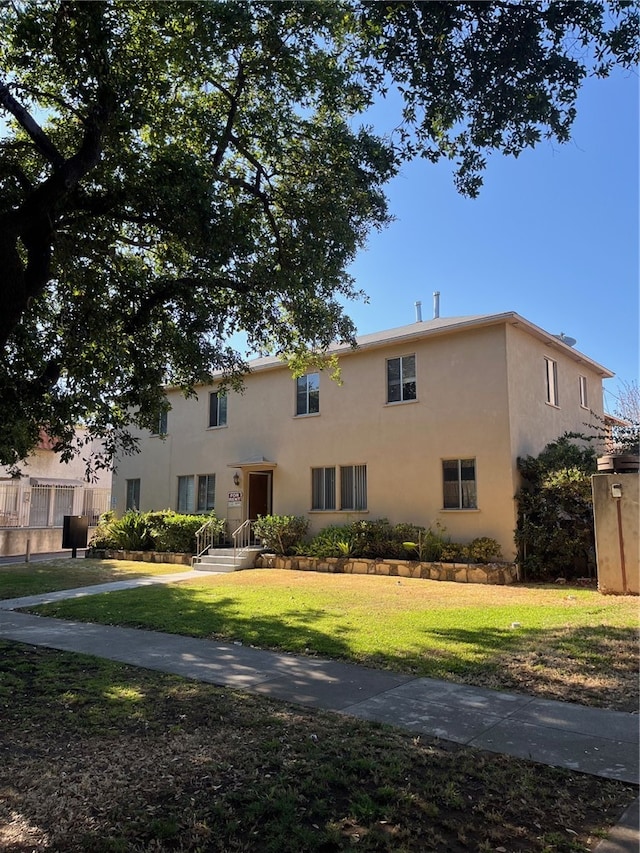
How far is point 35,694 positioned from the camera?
5.78 m

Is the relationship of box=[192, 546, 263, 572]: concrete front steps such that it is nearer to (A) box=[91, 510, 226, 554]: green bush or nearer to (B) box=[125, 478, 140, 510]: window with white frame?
(A) box=[91, 510, 226, 554]: green bush

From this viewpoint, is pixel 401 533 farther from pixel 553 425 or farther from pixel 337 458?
pixel 553 425

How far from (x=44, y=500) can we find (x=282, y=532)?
1486cm

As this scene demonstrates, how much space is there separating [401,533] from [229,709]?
11.4 meters

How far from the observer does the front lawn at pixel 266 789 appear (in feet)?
10.5

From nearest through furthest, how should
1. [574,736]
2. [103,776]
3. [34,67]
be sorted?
1. [103,776]
2. [574,736]
3. [34,67]

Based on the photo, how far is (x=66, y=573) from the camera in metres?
16.5

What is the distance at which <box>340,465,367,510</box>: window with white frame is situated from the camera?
18148 millimetres

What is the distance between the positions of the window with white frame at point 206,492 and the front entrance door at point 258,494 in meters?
1.46

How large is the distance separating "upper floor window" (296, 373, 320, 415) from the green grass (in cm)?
619

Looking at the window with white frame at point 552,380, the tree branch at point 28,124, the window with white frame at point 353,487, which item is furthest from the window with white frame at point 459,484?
the tree branch at point 28,124

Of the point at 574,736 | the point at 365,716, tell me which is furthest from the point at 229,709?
the point at 574,736

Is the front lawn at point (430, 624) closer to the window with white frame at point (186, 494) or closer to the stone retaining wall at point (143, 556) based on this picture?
the stone retaining wall at point (143, 556)

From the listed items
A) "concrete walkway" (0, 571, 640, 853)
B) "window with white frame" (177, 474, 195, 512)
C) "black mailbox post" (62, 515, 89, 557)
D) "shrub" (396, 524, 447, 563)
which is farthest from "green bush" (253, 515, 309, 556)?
"concrete walkway" (0, 571, 640, 853)
